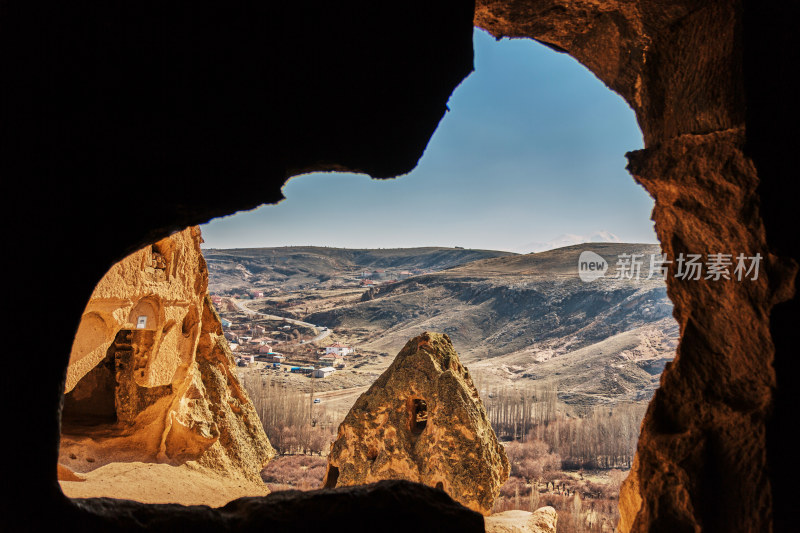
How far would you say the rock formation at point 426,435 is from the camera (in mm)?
8664

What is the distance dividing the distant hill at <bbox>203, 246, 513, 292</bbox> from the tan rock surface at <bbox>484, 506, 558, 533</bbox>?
35177 mm

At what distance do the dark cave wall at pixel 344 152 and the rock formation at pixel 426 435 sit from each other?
475 centimetres

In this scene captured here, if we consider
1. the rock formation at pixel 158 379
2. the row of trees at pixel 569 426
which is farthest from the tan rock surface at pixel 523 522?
the row of trees at pixel 569 426

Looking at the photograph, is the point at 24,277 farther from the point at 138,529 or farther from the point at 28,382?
the point at 138,529

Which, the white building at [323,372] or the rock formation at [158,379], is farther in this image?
the white building at [323,372]

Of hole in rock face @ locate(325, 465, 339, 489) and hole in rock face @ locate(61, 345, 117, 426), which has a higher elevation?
hole in rock face @ locate(61, 345, 117, 426)

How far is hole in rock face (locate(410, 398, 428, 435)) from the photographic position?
10.0 metres

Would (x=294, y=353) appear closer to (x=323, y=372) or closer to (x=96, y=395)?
(x=323, y=372)

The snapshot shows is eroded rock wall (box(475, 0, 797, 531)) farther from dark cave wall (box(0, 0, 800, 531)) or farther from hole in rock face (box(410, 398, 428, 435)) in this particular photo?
hole in rock face (box(410, 398, 428, 435))

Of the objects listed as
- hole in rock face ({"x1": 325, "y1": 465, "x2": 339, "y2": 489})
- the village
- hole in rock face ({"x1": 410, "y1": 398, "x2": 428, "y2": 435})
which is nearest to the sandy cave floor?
hole in rock face ({"x1": 325, "y1": 465, "x2": 339, "y2": 489})

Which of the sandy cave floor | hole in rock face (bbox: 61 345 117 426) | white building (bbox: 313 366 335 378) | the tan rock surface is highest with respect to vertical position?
hole in rock face (bbox: 61 345 117 426)

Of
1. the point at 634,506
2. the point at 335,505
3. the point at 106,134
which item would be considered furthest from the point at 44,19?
the point at 634,506

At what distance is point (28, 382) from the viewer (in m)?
2.10

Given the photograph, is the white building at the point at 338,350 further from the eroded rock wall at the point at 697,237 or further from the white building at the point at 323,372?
the eroded rock wall at the point at 697,237
